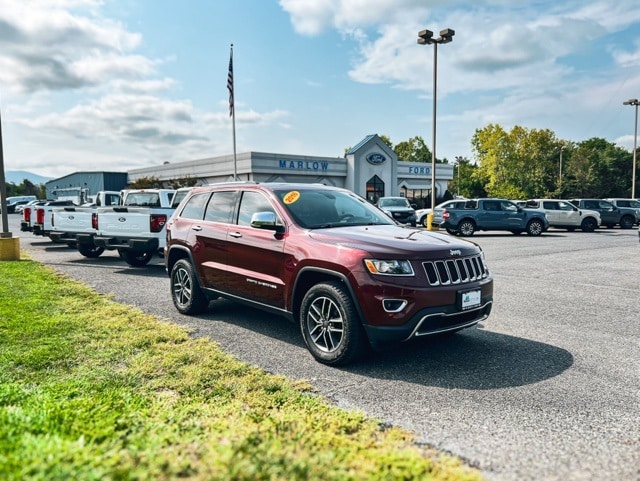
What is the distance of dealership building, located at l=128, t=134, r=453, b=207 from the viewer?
38.8m

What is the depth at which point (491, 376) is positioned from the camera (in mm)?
4473

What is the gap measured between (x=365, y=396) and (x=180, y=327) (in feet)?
9.51

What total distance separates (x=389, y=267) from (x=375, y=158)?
4021cm

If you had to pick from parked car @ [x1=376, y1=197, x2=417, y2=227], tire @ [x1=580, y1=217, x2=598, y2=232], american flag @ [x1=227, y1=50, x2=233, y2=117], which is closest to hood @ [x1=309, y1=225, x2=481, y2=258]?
parked car @ [x1=376, y1=197, x2=417, y2=227]

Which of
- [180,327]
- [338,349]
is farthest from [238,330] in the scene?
[338,349]

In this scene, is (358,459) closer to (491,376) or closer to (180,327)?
(491,376)

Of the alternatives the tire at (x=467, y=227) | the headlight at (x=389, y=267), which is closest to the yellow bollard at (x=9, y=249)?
the headlight at (x=389, y=267)

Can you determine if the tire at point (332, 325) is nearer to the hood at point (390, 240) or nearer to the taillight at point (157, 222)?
the hood at point (390, 240)

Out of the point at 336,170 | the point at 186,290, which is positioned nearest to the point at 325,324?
the point at 186,290

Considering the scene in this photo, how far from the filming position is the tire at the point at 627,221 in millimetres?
28837

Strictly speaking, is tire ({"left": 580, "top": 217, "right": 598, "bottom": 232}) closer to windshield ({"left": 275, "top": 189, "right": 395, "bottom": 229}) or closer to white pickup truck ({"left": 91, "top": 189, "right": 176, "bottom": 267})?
white pickup truck ({"left": 91, "top": 189, "right": 176, "bottom": 267})

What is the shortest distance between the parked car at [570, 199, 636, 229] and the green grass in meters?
28.6

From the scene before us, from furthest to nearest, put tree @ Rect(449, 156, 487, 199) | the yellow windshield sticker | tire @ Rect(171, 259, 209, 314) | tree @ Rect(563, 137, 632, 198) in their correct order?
tree @ Rect(449, 156, 487, 199), tree @ Rect(563, 137, 632, 198), tire @ Rect(171, 259, 209, 314), the yellow windshield sticker

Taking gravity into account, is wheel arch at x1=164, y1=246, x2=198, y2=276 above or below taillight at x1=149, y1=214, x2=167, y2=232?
below
